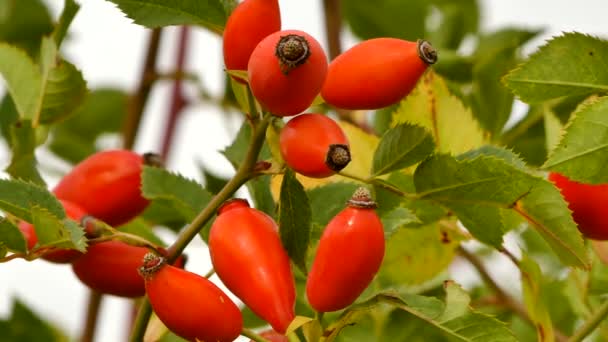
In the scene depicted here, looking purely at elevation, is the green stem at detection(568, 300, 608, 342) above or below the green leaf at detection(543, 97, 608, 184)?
below

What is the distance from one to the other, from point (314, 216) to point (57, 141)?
1.07 meters

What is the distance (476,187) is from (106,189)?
42 cm

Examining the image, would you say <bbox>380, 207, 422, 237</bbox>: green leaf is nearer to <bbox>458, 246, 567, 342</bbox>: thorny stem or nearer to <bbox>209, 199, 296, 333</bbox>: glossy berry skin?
<bbox>209, 199, 296, 333</bbox>: glossy berry skin

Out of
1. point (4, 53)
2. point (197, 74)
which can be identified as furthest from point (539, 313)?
point (197, 74)

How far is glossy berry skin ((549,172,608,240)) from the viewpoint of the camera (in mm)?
1018

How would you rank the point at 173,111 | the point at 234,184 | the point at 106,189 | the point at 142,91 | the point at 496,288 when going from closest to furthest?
the point at 234,184 < the point at 106,189 < the point at 496,288 < the point at 142,91 < the point at 173,111

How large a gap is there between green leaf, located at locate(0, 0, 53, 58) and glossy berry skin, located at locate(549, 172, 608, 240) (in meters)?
1.42

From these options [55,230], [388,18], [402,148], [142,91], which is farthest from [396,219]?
[388,18]

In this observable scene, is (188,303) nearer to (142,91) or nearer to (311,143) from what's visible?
(311,143)

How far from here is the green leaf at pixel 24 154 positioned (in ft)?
3.92

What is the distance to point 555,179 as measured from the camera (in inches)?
41.4

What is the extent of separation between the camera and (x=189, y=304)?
89cm

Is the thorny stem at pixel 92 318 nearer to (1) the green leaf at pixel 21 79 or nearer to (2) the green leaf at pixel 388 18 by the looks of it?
(1) the green leaf at pixel 21 79

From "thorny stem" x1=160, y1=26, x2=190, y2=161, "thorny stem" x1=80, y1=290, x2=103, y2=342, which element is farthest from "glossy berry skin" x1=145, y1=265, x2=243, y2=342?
"thorny stem" x1=160, y1=26, x2=190, y2=161
